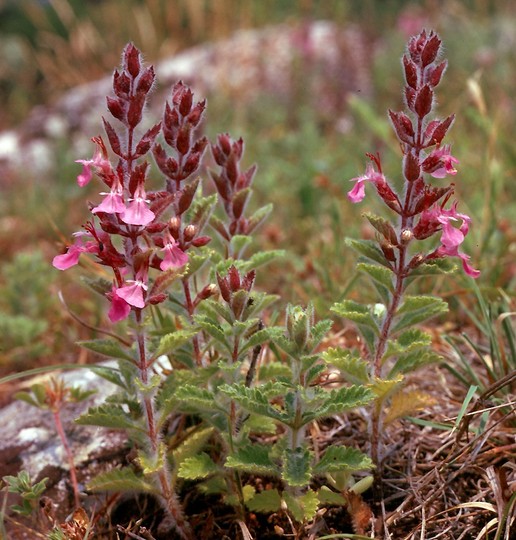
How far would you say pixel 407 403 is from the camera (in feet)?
6.34

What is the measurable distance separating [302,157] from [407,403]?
10.7ft

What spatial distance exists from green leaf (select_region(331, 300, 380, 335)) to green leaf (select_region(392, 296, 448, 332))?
0.23 feet

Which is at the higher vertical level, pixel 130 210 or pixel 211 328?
pixel 130 210

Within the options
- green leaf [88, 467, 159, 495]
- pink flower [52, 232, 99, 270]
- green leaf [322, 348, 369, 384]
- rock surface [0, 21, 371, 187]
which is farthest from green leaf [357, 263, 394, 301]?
rock surface [0, 21, 371, 187]

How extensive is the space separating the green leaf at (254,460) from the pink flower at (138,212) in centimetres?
64

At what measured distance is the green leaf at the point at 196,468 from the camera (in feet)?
5.87

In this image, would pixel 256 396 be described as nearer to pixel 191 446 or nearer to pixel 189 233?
pixel 191 446

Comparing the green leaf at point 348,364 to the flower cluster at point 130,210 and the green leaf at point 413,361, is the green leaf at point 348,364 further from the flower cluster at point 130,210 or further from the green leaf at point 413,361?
the flower cluster at point 130,210

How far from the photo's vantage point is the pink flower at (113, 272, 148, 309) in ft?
5.42

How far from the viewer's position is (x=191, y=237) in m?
1.87

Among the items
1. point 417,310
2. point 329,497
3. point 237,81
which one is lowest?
point 329,497

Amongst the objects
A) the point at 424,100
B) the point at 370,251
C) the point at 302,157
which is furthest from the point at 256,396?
the point at 302,157

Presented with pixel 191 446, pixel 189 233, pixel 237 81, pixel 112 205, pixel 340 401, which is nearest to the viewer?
pixel 112 205

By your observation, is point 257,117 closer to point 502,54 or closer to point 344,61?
point 344,61
